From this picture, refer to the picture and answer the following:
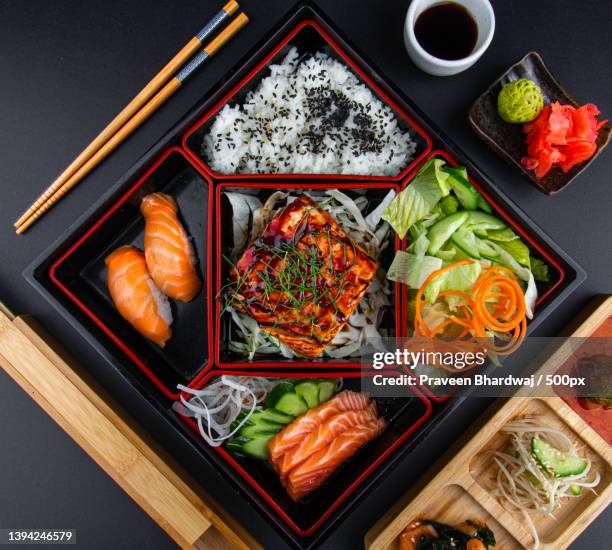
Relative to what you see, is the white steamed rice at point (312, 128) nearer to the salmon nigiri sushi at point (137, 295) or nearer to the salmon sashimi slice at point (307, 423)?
the salmon nigiri sushi at point (137, 295)

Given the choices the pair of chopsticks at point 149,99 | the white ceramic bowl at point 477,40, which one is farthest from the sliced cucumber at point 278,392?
the white ceramic bowl at point 477,40

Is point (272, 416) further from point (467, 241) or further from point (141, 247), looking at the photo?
point (467, 241)

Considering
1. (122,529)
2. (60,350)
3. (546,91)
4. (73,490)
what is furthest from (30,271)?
(546,91)

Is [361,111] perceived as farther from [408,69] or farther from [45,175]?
[45,175]

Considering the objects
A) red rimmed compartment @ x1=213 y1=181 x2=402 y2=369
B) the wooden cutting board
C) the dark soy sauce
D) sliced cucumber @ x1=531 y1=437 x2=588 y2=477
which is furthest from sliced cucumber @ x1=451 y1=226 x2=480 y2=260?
the wooden cutting board

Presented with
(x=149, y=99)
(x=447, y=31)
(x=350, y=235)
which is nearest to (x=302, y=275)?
(x=350, y=235)

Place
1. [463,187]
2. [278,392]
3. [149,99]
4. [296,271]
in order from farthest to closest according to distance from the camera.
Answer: [149,99] < [278,392] < [463,187] < [296,271]
